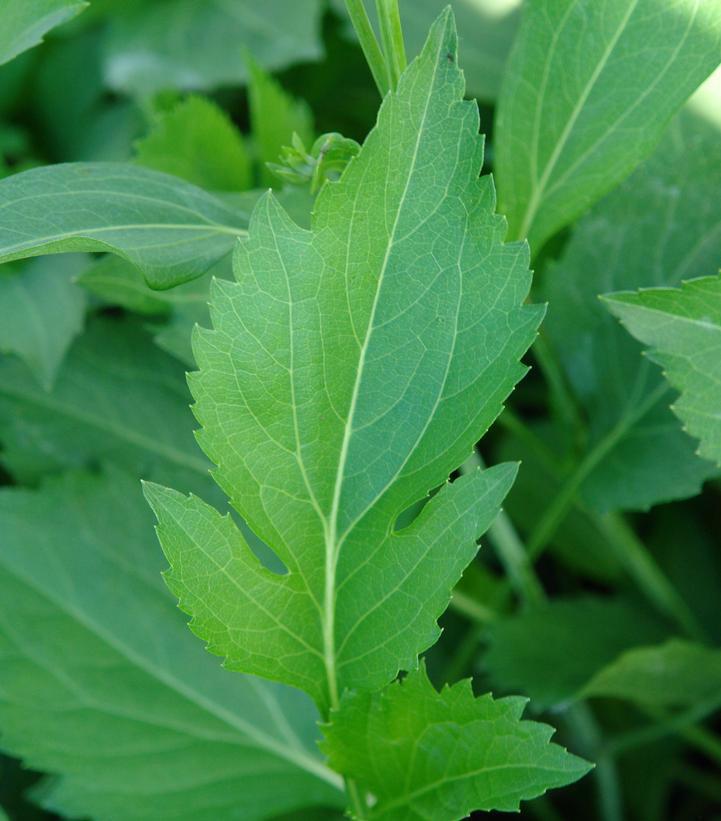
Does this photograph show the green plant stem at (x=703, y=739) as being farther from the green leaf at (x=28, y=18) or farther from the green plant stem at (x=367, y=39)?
the green leaf at (x=28, y=18)

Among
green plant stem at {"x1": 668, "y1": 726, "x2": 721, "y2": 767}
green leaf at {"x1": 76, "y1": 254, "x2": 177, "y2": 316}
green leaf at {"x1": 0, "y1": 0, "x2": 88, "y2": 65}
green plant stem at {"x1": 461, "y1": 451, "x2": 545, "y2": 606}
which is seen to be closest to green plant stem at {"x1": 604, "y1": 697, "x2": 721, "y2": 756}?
green plant stem at {"x1": 668, "y1": 726, "x2": 721, "y2": 767}

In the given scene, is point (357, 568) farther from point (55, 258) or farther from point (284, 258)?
point (55, 258)

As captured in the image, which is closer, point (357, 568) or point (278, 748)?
point (357, 568)

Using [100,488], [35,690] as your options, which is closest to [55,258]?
[100,488]

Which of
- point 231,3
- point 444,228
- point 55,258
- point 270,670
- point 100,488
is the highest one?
point 231,3

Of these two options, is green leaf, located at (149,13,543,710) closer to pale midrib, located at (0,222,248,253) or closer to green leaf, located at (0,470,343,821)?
pale midrib, located at (0,222,248,253)
